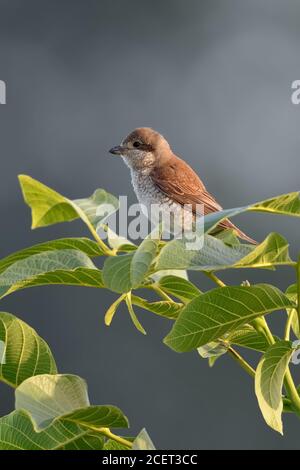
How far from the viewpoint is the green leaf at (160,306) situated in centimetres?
108

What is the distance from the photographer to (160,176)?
325 cm

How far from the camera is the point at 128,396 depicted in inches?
249

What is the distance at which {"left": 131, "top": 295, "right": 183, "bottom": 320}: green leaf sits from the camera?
42.5 inches

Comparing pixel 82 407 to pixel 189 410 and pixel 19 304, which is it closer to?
pixel 19 304

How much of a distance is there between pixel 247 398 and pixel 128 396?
2.64 ft

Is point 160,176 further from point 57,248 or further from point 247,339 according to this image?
point 57,248

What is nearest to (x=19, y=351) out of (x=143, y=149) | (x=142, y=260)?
(x=142, y=260)

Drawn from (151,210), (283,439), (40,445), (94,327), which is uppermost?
(40,445)

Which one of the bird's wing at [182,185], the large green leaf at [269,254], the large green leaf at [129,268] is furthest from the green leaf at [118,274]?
the bird's wing at [182,185]

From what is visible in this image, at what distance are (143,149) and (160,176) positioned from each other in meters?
0.24

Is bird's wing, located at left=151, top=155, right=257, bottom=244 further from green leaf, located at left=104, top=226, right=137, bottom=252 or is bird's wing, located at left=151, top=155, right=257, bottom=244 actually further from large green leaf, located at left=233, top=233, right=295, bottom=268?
large green leaf, located at left=233, top=233, right=295, bottom=268

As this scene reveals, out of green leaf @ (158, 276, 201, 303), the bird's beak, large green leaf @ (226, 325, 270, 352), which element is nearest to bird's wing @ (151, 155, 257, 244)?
the bird's beak

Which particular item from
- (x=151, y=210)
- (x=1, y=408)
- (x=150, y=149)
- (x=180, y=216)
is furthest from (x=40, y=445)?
(x=1, y=408)

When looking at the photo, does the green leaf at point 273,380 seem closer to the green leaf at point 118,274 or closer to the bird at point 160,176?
the green leaf at point 118,274
